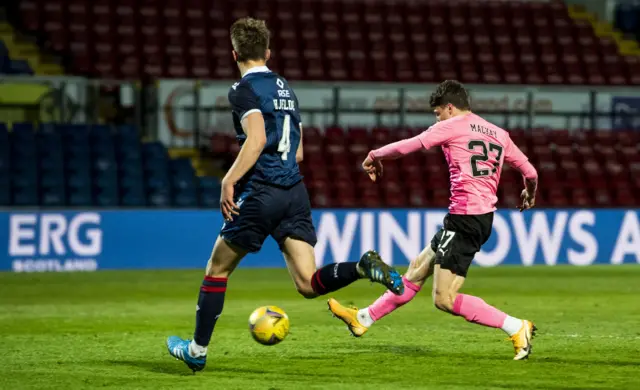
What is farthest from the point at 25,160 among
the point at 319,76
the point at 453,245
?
the point at 453,245

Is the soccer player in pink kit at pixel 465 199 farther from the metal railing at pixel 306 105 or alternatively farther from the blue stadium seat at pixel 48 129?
Result: the metal railing at pixel 306 105

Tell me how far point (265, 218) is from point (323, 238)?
1093cm

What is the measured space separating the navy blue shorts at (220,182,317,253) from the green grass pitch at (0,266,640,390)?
879 millimetres

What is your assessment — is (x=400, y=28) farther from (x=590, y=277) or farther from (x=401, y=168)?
(x=590, y=277)

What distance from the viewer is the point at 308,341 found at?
9672 millimetres

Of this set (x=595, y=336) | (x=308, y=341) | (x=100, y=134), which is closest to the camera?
(x=308, y=341)

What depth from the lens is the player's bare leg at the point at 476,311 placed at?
8.28 metres

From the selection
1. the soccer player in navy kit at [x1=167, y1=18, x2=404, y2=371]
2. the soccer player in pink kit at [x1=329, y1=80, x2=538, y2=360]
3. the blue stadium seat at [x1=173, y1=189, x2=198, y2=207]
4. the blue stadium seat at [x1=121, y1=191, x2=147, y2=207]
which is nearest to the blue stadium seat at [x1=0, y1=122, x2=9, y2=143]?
the blue stadium seat at [x1=121, y1=191, x2=147, y2=207]

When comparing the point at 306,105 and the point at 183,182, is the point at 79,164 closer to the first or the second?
the point at 183,182

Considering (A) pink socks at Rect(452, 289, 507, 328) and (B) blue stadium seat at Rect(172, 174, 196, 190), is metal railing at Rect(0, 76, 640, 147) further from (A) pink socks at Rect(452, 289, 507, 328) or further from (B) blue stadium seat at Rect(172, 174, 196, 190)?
(A) pink socks at Rect(452, 289, 507, 328)

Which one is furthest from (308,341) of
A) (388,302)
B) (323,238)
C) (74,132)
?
(74,132)

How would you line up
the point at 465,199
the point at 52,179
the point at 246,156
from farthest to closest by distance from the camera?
the point at 52,179, the point at 465,199, the point at 246,156

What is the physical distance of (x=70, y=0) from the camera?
2253 centimetres

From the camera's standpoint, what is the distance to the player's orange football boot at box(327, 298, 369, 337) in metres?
8.67
